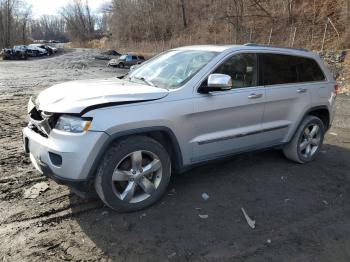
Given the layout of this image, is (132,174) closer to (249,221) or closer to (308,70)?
(249,221)

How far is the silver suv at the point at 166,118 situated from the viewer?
3.38 m

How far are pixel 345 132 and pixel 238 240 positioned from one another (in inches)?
219

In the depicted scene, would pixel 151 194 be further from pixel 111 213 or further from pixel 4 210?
pixel 4 210

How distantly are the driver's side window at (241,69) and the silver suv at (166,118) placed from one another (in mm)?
12

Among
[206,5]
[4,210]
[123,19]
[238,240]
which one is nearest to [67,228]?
[4,210]

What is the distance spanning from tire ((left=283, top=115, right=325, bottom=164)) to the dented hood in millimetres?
2503

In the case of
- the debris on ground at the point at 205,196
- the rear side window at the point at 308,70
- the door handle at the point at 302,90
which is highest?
the rear side window at the point at 308,70

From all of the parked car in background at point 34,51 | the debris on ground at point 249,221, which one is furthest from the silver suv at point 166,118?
the parked car in background at point 34,51

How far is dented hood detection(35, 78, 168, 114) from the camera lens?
3.40 meters

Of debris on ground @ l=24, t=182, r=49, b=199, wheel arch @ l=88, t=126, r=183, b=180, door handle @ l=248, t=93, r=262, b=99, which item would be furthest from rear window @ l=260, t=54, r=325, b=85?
debris on ground @ l=24, t=182, r=49, b=199

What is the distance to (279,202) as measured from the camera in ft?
13.8

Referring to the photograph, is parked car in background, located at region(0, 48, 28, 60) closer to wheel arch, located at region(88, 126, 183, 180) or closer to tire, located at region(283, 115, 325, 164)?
tire, located at region(283, 115, 325, 164)

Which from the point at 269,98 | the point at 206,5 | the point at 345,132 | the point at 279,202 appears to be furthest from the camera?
the point at 206,5

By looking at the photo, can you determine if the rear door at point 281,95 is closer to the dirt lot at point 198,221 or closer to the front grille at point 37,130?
the dirt lot at point 198,221
